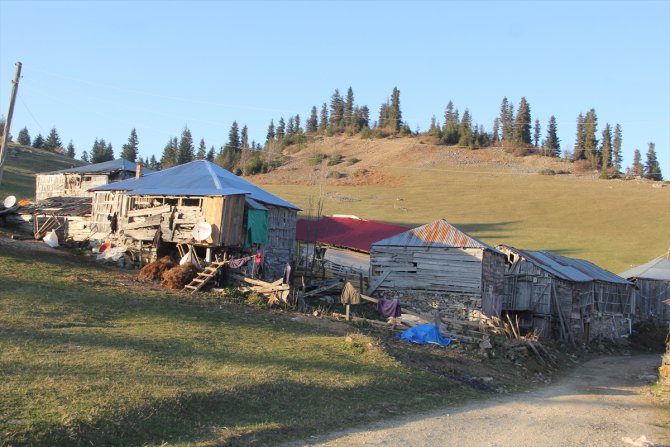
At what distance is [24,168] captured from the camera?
249ft

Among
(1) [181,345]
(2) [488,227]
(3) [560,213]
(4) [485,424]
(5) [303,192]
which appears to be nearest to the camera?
(4) [485,424]

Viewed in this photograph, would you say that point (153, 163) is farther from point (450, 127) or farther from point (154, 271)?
point (154, 271)

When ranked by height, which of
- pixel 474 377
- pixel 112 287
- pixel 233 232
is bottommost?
pixel 474 377

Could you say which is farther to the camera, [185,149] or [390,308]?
[185,149]

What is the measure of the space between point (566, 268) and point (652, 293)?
41.7 feet

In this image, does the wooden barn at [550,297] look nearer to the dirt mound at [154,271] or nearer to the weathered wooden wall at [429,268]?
the weathered wooden wall at [429,268]

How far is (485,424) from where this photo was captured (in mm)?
12867

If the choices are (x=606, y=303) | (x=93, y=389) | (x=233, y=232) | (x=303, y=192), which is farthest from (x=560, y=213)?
(x=93, y=389)

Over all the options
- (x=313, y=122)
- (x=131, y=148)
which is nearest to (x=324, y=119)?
(x=313, y=122)

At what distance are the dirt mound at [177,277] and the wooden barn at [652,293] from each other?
35.1m

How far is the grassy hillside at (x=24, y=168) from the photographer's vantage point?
59656 mm

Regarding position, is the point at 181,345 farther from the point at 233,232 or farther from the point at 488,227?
the point at 488,227

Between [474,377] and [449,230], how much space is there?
15.3m

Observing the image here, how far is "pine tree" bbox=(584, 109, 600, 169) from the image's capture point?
137 meters
